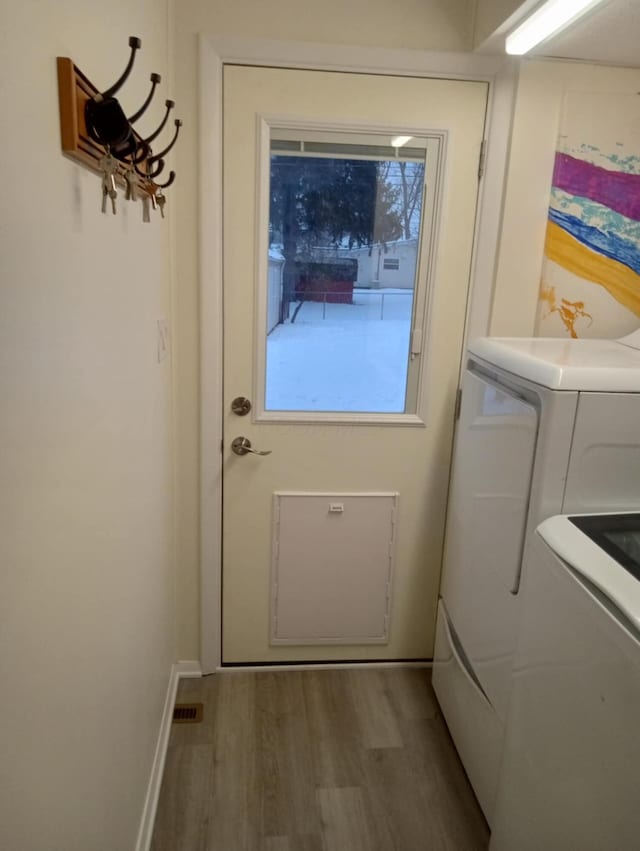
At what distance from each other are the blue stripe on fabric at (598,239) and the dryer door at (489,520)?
59 centimetres

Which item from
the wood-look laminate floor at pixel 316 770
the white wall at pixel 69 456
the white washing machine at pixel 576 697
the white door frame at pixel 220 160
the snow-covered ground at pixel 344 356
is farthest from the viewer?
the snow-covered ground at pixel 344 356

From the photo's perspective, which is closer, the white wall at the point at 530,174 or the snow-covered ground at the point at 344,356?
the white wall at the point at 530,174

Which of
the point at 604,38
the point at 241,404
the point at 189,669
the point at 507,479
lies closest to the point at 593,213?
the point at 604,38

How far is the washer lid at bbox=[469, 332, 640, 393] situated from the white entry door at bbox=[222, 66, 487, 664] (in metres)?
0.36

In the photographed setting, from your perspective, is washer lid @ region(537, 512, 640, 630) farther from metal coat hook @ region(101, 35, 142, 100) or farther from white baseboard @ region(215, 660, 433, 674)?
white baseboard @ region(215, 660, 433, 674)

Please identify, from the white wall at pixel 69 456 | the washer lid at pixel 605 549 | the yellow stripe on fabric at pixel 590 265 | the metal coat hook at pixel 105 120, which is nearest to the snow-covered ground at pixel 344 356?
the yellow stripe on fabric at pixel 590 265

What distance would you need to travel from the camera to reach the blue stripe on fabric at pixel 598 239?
1951 millimetres

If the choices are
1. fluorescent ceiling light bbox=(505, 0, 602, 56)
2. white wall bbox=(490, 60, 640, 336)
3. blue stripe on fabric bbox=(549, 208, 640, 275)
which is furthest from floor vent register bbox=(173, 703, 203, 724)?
fluorescent ceiling light bbox=(505, 0, 602, 56)

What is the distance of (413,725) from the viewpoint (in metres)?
2.12

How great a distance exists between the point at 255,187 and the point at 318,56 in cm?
42

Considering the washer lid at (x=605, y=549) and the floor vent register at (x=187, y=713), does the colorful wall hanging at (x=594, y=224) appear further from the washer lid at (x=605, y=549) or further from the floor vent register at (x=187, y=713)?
the floor vent register at (x=187, y=713)

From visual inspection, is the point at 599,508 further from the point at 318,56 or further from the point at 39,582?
A: the point at 318,56

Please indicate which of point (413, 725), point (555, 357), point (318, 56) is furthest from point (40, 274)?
point (413, 725)

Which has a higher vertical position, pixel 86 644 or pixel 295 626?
pixel 86 644
